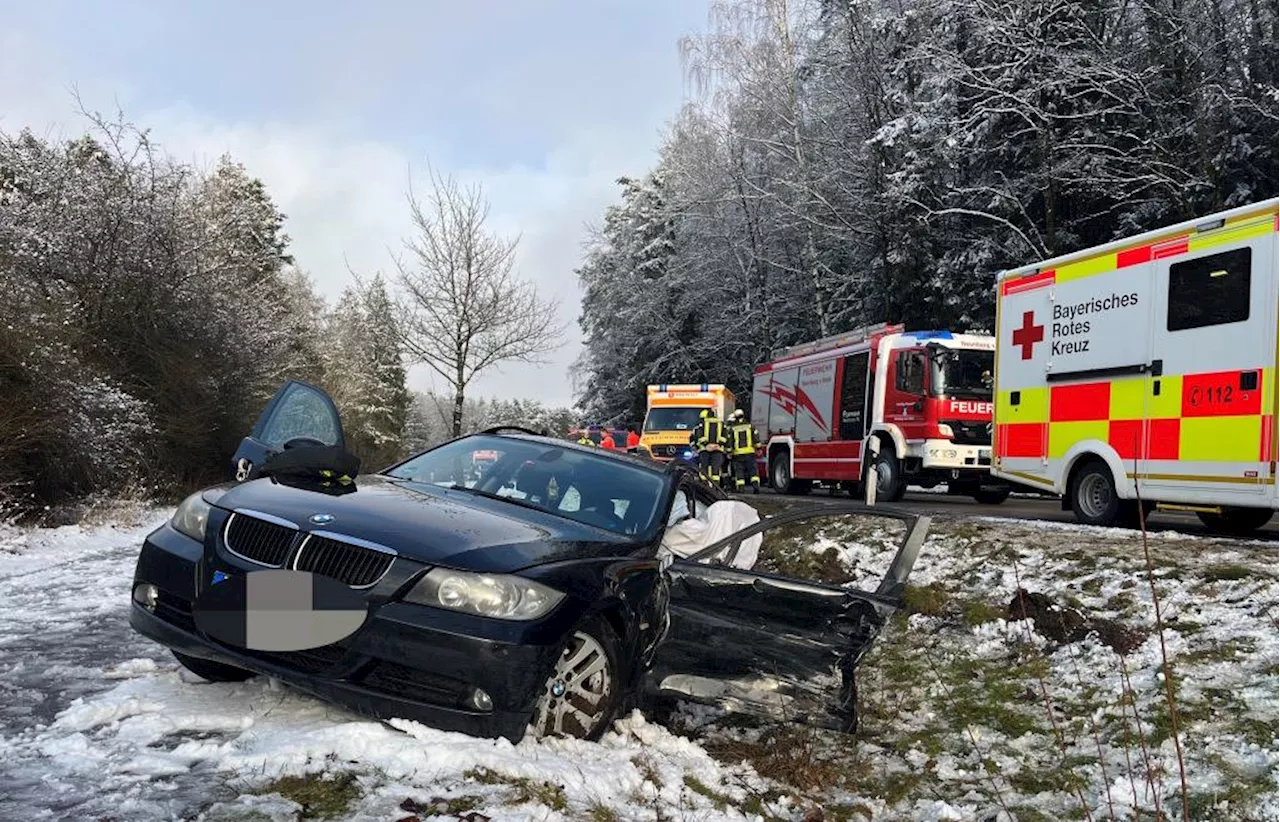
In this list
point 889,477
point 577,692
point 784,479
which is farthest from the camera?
point 784,479

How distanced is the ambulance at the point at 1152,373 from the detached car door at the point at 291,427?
17.3 feet

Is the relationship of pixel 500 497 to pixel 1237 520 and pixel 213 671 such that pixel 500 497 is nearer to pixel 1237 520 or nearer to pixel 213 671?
pixel 213 671

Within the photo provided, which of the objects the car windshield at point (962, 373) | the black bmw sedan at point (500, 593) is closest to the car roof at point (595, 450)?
the black bmw sedan at point (500, 593)

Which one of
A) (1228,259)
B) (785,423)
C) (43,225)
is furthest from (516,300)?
(1228,259)

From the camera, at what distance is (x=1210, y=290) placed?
26.1 ft

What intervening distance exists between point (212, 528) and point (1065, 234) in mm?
19980

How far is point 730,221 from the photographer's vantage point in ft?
104

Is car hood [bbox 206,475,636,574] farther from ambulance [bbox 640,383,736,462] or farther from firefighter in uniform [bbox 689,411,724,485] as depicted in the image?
ambulance [bbox 640,383,736,462]

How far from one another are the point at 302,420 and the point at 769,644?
2781 mm

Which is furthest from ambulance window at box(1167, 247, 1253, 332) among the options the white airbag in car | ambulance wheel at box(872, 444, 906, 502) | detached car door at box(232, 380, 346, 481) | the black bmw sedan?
detached car door at box(232, 380, 346, 481)

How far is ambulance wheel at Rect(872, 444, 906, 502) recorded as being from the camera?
14.7 metres

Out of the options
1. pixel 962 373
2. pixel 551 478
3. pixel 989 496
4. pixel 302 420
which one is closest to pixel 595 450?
pixel 551 478

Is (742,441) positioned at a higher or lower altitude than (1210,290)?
lower

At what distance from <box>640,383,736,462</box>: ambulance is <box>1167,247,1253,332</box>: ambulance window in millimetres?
15269
